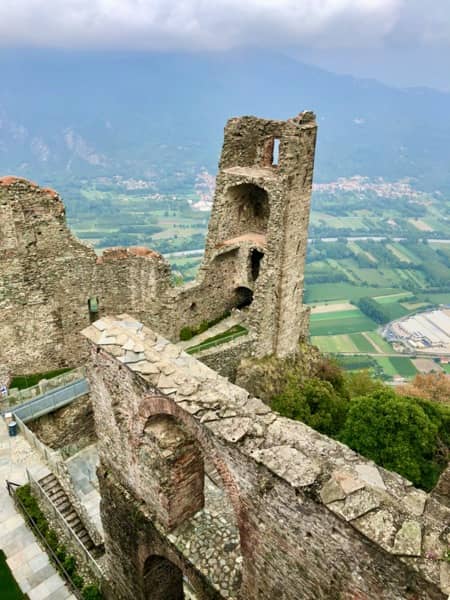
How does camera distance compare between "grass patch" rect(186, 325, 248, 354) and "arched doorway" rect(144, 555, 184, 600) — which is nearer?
"arched doorway" rect(144, 555, 184, 600)

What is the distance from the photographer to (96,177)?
19850 centimetres

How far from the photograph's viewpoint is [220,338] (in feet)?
70.7

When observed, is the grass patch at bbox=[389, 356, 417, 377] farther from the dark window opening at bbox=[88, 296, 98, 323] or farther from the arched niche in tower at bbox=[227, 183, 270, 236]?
the dark window opening at bbox=[88, 296, 98, 323]

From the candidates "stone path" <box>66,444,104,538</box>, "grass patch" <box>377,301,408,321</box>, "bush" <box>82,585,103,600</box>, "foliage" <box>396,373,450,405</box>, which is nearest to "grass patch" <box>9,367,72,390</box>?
"stone path" <box>66,444,104,538</box>

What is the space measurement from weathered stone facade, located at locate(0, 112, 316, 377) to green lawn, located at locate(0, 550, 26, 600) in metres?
8.63

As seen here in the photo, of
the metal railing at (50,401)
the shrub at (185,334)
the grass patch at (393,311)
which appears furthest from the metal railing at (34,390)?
the grass patch at (393,311)

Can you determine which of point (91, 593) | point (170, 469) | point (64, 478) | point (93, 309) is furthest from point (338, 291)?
point (170, 469)

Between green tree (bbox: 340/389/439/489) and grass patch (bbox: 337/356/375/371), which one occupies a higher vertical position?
green tree (bbox: 340/389/439/489)

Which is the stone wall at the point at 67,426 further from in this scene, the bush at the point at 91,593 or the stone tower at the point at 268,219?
the stone tower at the point at 268,219

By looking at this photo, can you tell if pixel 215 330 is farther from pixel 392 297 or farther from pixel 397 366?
pixel 392 297

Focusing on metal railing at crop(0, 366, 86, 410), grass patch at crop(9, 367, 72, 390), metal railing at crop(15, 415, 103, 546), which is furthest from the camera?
grass patch at crop(9, 367, 72, 390)

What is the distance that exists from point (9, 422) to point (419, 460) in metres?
14.9

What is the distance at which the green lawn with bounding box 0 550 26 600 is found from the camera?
1196 centimetres

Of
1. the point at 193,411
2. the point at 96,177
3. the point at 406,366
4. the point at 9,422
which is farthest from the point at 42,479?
the point at 96,177
